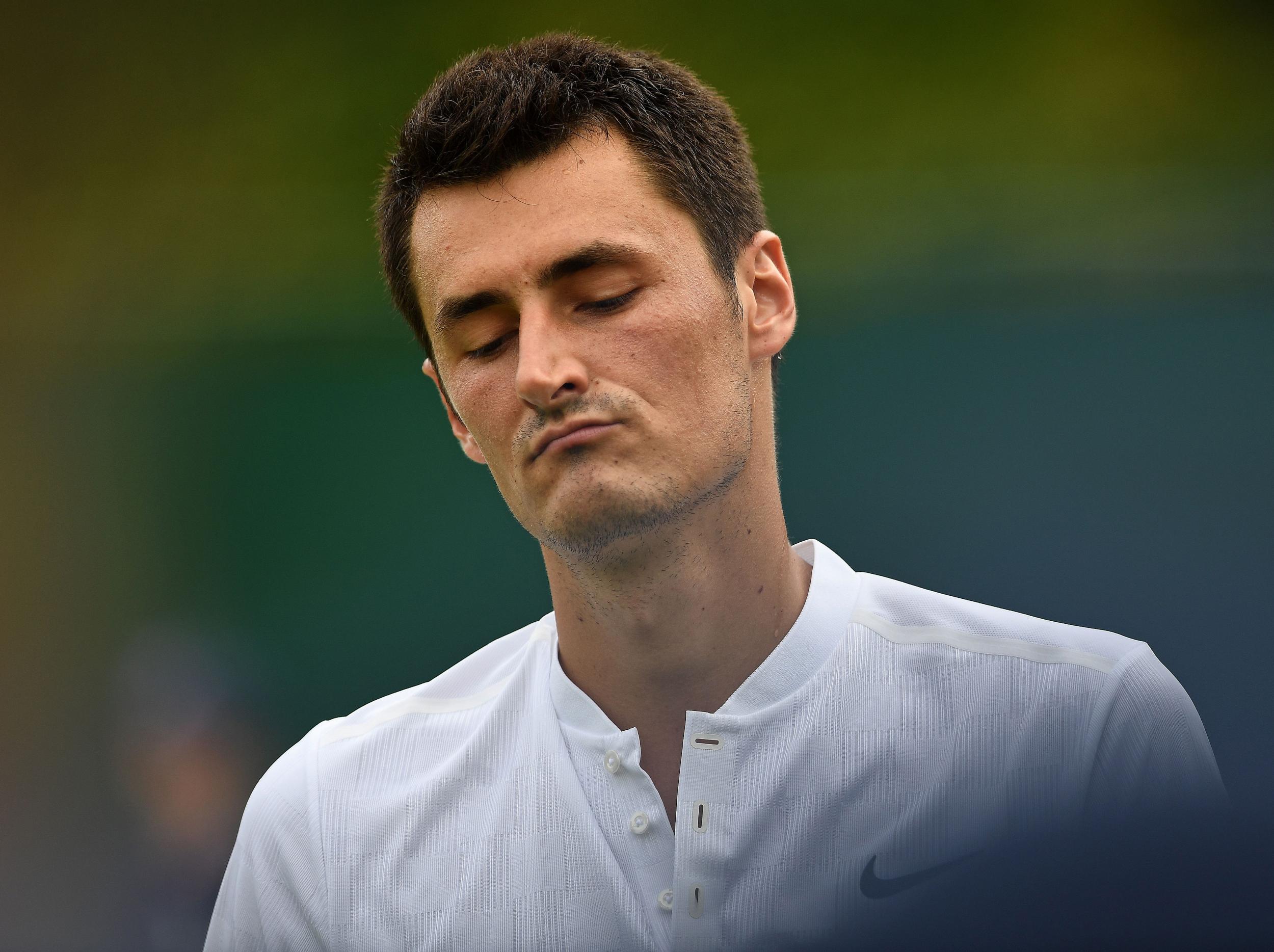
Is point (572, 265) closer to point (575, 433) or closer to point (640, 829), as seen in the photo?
point (575, 433)

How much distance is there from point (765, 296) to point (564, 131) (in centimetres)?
42

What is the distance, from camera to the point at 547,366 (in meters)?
1.41

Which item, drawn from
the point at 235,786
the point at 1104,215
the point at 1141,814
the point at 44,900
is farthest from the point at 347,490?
the point at 1141,814

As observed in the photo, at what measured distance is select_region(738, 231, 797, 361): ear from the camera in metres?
1.68

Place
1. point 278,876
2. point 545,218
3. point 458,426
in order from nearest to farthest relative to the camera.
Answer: point 545,218 < point 278,876 < point 458,426

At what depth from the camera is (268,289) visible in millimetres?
3682

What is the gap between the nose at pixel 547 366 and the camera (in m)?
1.40

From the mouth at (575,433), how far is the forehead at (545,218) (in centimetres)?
22

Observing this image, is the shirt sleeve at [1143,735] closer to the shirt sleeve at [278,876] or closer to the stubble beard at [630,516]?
the stubble beard at [630,516]

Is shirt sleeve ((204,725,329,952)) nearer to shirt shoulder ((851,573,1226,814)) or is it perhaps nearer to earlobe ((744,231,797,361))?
shirt shoulder ((851,573,1226,814))

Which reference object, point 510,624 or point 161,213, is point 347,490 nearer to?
point 510,624

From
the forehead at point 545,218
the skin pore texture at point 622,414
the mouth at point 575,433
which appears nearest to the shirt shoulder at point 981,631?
the skin pore texture at point 622,414

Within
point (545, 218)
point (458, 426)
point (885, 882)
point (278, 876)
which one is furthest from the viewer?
point (458, 426)

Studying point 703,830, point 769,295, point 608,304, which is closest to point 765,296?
point 769,295
